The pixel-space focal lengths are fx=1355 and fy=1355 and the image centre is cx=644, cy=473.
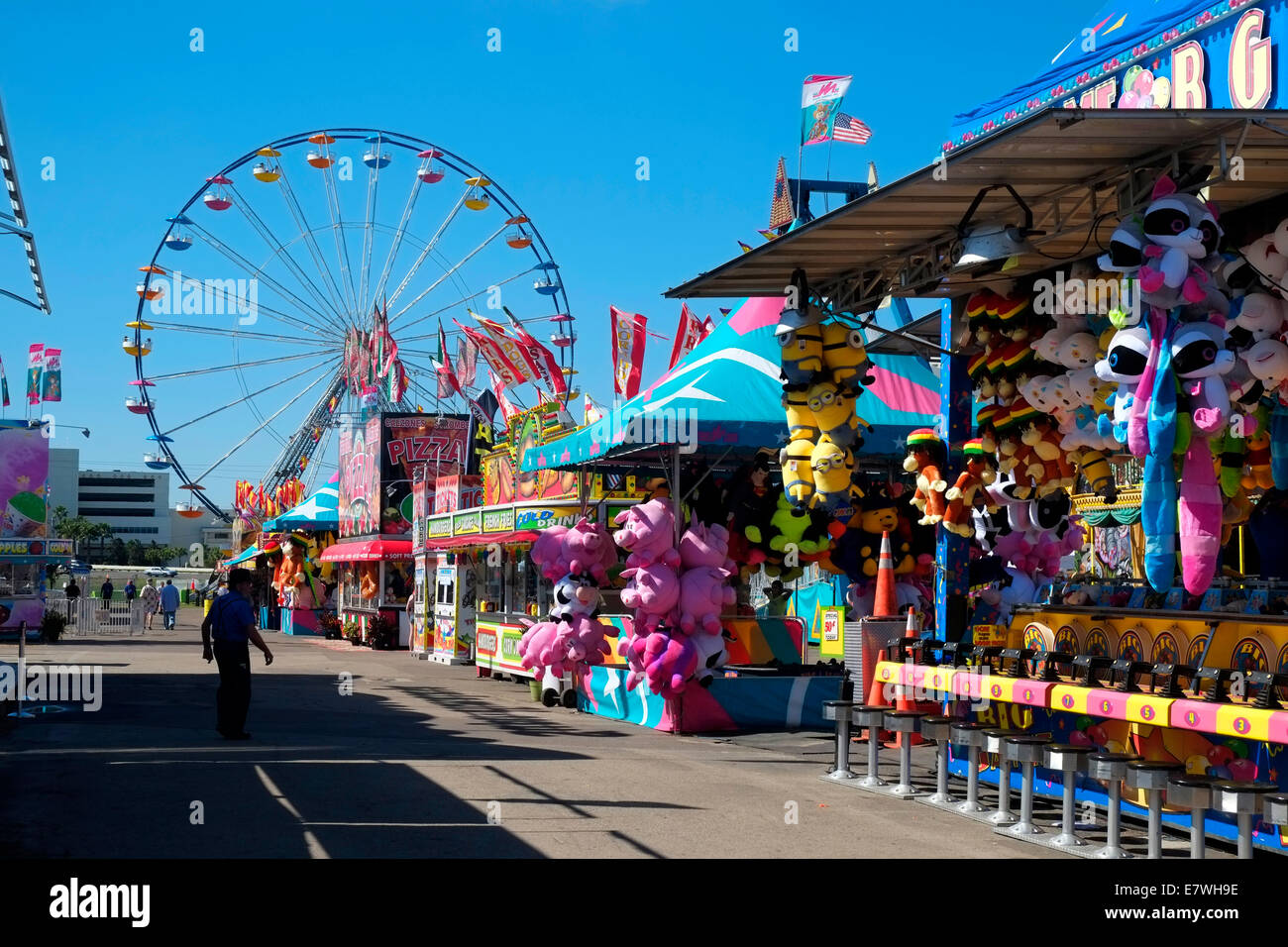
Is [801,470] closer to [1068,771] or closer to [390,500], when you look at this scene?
[1068,771]

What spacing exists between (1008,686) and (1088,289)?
265 cm

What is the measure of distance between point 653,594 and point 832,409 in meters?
3.33

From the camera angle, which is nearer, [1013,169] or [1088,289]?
[1013,169]

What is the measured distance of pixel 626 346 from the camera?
2472cm

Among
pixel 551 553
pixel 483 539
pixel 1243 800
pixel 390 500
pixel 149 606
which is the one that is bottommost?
pixel 149 606

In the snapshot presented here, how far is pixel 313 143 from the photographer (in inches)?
1480

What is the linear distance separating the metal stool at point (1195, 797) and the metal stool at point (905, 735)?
255 centimetres

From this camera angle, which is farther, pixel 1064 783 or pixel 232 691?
pixel 232 691

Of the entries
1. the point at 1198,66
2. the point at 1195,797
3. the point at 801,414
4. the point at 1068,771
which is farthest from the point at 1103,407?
the point at 1195,797

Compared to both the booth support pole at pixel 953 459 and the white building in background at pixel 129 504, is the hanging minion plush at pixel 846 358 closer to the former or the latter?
the booth support pole at pixel 953 459

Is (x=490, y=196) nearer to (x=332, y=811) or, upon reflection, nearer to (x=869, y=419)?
(x=869, y=419)
